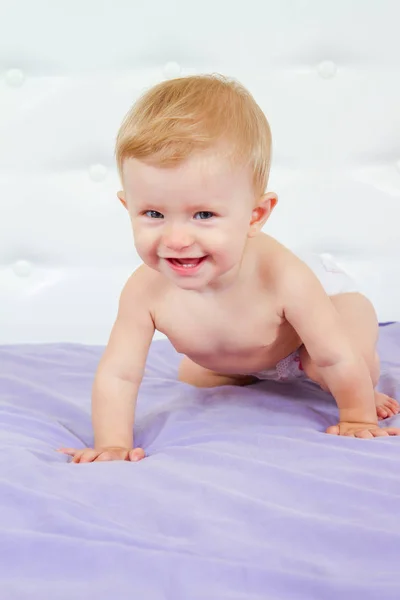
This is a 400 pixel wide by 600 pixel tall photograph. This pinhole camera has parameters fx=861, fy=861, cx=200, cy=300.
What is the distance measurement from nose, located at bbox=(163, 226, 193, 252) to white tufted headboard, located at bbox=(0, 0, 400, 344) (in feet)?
2.89

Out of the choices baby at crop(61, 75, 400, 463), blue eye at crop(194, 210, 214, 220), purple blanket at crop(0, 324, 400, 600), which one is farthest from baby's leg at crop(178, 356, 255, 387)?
blue eye at crop(194, 210, 214, 220)

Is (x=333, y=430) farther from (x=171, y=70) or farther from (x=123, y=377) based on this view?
(x=171, y=70)

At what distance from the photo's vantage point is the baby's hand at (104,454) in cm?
114

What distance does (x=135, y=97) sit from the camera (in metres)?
1.88

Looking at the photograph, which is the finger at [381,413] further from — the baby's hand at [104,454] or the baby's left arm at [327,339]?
the baby's hand at [104,454]

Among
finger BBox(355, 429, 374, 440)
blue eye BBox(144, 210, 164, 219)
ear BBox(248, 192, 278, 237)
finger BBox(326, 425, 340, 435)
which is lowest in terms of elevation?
finger BBox(326, 425, 340, 435)

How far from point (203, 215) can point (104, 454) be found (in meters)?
0.34

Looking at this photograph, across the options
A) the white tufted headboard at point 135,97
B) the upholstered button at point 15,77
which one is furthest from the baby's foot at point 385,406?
the upholstered button at point 15,77

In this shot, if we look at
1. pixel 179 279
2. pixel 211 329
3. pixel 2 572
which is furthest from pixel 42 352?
pixel 2 572

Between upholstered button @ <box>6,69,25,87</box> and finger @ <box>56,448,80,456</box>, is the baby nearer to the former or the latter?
finger @ <box>56,448,80,456</box>

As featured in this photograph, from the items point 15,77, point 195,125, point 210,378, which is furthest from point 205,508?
point 15,77

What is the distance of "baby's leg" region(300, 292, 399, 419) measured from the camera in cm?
134

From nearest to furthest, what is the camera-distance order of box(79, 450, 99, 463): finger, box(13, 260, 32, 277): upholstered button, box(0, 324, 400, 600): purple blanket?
box(0, 324, 400, 600): purple blanket, box(79, 450, 99, 463): finger, box(13, 260, 32, 277): upholstered button

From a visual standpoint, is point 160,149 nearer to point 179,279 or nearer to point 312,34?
point 179,279
